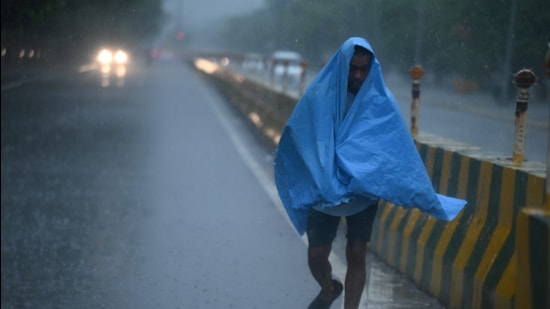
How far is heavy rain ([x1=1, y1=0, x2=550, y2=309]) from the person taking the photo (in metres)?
6.74

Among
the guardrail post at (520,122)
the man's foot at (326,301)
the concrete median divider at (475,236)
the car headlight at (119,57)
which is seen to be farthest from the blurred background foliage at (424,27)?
the car headlight at (119,57)

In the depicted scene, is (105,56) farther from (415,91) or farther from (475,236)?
(475,236)

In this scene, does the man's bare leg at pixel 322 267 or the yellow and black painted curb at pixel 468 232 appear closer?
the man's bare leg at pixel 322 267

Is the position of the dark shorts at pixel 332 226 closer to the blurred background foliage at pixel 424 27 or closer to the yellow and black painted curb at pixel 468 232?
the yellow and black painted curb at pixel 468 232

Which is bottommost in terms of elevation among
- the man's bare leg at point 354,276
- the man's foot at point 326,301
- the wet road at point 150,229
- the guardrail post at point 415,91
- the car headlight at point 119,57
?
the car headlight at point 119,57

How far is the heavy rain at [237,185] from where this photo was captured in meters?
6.74

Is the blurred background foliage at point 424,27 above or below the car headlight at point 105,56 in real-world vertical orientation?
above

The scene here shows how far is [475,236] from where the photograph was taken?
634 centimetres

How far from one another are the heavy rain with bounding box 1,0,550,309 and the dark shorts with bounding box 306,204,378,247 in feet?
2.79

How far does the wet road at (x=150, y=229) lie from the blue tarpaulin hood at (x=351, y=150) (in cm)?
156

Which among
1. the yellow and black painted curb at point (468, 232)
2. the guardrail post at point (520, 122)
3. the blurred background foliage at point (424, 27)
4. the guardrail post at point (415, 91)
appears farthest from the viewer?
the blurred background foliage at point (424, 27)

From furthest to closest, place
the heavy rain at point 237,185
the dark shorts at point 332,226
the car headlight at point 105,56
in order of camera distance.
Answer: the car headlight at point 105,56 < the heavy rain at point 237,185 < the dark shorts at point 332,226

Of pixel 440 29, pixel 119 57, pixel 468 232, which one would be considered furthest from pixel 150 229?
pixel 119 57

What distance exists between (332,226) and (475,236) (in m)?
1.22
